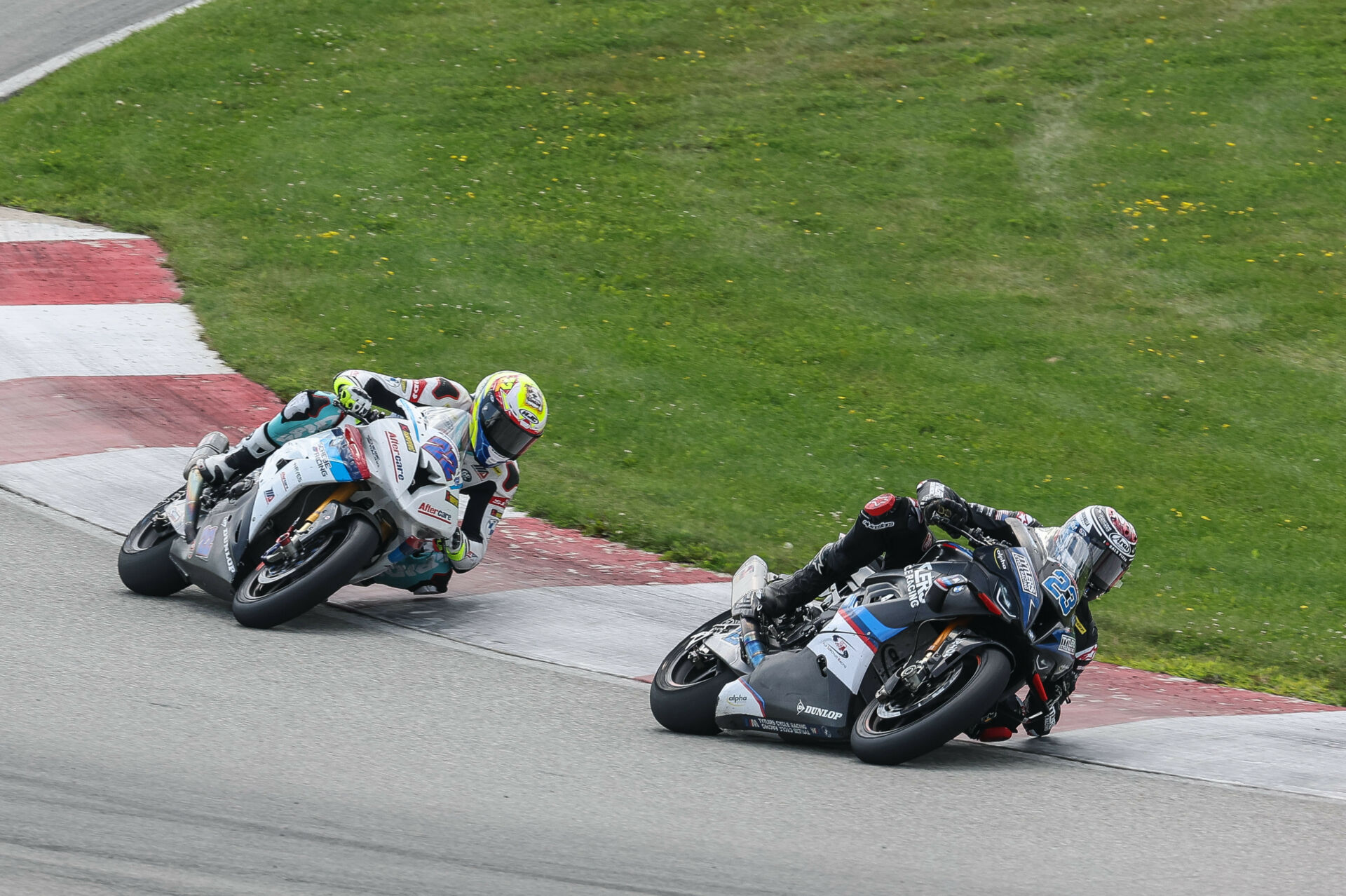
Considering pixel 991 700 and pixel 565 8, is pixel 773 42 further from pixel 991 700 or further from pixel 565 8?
pixel 991 700

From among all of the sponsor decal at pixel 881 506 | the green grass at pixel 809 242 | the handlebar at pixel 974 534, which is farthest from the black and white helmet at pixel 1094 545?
the green grass at pixel 809 242

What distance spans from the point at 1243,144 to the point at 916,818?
17.0 m

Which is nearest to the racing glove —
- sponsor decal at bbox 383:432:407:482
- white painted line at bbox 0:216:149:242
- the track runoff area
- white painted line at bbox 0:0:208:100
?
the track runoff area

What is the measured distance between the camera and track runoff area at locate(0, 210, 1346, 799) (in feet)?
23.3

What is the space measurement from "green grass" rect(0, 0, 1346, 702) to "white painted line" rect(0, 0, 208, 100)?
48cm

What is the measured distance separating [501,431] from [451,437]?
0.29 m

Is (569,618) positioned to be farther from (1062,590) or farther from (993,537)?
(1062,590)

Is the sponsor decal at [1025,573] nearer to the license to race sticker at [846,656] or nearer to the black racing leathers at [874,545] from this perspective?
the black racing leathers at [874,545]

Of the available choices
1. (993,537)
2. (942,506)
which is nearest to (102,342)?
(942,506)

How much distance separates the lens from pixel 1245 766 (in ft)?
21.8

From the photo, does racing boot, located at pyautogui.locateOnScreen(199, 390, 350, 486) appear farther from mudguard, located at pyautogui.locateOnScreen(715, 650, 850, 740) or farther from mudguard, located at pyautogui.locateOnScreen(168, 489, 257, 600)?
mudguard, located at pyautogui.locateOnScreen(715, 650, 850, 740)

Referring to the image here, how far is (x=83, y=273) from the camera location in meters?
14.6

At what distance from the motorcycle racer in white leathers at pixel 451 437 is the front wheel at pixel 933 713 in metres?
2.70

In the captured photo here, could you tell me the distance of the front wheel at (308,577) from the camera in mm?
7402
